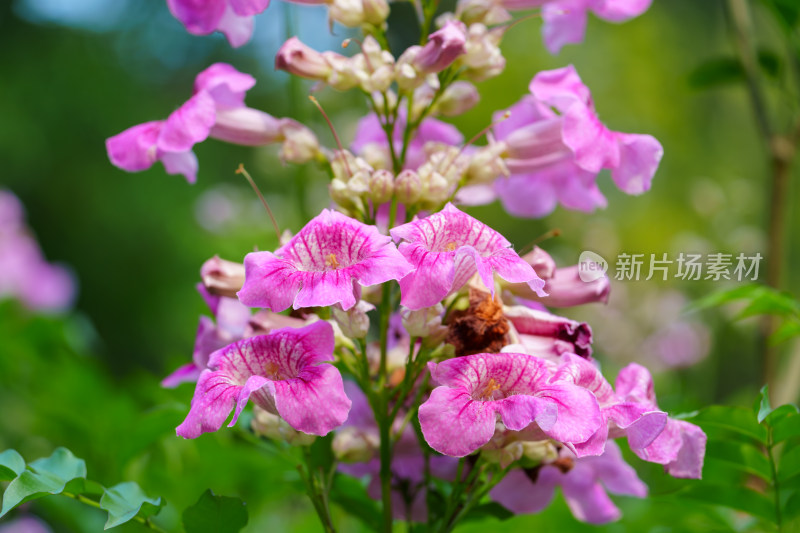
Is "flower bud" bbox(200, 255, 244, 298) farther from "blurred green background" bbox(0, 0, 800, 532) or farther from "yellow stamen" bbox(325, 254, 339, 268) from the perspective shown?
"blurred green background" bbox(0, 0, 800, 532)

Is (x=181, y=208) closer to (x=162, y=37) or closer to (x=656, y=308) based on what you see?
(x=162, y=37)

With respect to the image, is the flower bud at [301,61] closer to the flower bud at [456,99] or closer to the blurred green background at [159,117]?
the flower bud at [456,99]

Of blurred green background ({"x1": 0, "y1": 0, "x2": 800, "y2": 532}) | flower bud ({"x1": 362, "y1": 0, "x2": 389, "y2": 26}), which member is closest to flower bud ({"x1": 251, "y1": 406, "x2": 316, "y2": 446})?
flower bud ({"x1": 362, "y1": 0, "x2": 389, "y2": 26})

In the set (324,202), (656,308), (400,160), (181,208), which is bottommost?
(181,208)

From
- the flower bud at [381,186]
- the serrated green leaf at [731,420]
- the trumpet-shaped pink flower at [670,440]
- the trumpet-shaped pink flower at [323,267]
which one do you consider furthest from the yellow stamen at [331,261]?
the serrated green leaf at [731,420]

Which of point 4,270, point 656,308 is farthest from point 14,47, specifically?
point 656,308

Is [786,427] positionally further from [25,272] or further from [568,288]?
[25,272]
